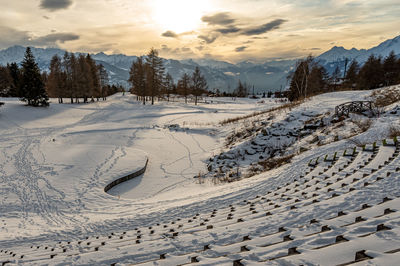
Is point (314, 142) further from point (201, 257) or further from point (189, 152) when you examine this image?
point (201, 257)

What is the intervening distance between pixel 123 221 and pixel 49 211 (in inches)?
155

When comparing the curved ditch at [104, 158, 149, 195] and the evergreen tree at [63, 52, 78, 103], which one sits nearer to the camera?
the curved ditch at [104, 158, 149, 195]

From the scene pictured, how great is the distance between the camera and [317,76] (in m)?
50.3

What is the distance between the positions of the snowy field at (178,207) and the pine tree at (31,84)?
2305 cm

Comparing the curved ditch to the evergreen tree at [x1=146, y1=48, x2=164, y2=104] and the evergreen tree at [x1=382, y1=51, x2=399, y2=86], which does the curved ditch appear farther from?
the evergreen tree at [x1=382, y1=51, x2=399, y2=86]

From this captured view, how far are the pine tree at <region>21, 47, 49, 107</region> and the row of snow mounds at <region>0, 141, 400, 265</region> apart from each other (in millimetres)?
38592

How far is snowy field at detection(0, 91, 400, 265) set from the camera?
3594 millimetres

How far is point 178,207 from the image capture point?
7867 millimetres

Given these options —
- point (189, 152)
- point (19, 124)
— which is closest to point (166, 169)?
point (189, 152)

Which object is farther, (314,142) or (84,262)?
(314,142)

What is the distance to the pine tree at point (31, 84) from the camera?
3506 centimetres

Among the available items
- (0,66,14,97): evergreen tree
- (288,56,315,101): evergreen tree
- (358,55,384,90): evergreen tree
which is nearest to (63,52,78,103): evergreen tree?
(0,66,14,97): evergreen tree

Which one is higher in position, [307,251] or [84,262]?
[307,251]

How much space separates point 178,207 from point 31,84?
132ft
